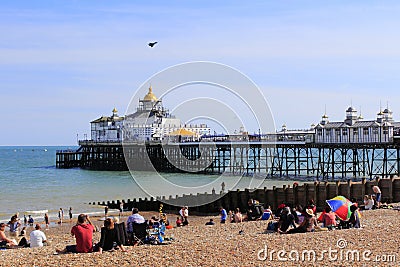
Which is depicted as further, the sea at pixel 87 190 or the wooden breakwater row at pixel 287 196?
the sea at pixel 87 190

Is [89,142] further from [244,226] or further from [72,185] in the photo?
[244,226]

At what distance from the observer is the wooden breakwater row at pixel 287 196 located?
20.4 meters

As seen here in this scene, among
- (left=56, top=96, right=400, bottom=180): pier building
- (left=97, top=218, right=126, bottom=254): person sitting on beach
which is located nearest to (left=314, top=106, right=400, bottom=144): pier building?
(left=56, top=96, right=400, bottom=180): pier building

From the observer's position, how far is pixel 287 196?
74.3ft

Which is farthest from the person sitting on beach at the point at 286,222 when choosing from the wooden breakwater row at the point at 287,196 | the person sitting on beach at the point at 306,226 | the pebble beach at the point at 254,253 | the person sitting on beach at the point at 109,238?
the wooden breakwater row at the point at 287,196

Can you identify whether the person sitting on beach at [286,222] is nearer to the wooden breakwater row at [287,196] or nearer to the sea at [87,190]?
the wooden breakwater row at [287,196]

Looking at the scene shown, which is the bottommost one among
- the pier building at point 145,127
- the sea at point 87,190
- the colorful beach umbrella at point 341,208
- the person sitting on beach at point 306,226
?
the sea at point 87,190

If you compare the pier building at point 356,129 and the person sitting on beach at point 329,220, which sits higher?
the pier building at point 356,129

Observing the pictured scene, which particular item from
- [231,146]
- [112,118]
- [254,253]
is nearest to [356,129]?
[231,146]

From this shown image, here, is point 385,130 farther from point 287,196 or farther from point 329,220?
point 329,220

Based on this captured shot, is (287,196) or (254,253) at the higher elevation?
(287,196)

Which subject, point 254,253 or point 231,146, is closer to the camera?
point 254,253

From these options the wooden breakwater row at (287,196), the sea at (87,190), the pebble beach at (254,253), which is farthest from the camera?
the sea at (87,190)

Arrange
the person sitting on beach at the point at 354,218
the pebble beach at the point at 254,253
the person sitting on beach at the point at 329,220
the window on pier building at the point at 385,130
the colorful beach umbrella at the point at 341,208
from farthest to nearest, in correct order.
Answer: the window on pier building at the point at 385,130 < the colorful beach umbrella at the point at 341,208 < the person sitting on beach at the point at 329,220 < the person sitting on beach at the point at 354,218 < the pebble beach at the point at 254,253
